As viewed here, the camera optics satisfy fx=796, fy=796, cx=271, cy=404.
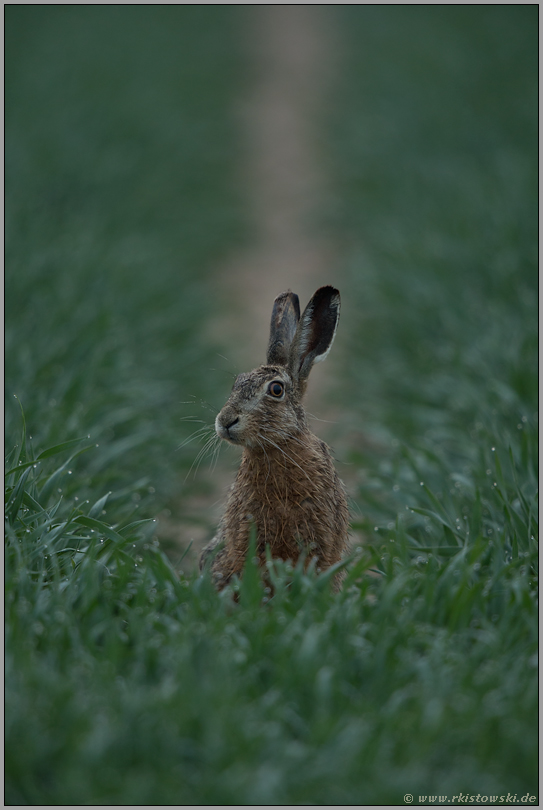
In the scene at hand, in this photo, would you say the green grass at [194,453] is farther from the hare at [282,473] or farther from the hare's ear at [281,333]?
the hare's ear at [281,333]

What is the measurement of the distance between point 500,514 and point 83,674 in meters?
2.11

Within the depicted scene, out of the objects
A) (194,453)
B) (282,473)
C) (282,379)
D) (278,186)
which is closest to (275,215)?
(278,186)

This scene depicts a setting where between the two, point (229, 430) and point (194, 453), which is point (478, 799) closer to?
point (229, 430)

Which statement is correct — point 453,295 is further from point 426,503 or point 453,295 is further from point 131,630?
point 131,630

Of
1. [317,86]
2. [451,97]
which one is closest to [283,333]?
[451,97]

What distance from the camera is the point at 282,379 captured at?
330 cm

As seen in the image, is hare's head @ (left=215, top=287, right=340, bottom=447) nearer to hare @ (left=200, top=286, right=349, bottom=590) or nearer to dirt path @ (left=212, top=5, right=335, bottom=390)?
hare @ (left=200, top=286, right=349, bottom=590)

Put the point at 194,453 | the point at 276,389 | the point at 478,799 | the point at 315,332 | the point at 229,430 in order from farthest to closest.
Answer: the point at 194,453, the point at 315,332, the point at 276,389, the point at 229,430, the point at 478,799

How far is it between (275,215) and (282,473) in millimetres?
7315

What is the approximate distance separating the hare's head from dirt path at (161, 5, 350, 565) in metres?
0.98

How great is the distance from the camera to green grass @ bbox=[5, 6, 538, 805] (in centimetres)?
229

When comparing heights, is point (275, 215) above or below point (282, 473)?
above

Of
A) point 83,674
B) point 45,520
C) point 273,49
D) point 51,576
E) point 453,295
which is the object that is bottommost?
point 83,674

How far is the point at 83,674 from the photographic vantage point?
99.3 inches
